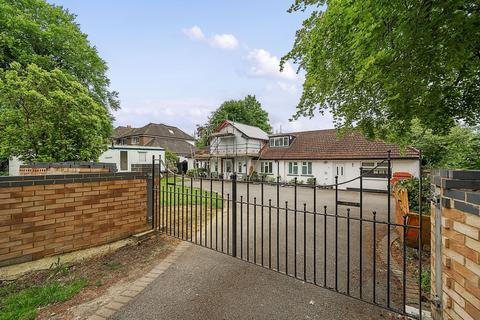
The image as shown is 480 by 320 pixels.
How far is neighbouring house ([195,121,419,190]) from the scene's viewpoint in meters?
16.6

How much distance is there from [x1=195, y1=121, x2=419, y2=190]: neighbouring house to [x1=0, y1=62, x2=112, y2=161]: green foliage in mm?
9199

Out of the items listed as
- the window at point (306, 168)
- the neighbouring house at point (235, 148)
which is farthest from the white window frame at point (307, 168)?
the neighbouring house at point (235, 148)

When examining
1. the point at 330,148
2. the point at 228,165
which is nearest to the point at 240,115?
the point at 228,165

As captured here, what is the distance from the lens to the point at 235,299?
10.0ft

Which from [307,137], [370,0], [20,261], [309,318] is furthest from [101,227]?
[307,137]

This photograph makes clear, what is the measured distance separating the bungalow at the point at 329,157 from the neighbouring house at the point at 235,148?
1.19 meters

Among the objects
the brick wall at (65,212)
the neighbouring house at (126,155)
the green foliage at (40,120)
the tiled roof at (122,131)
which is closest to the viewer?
the brick wall at (65,212)

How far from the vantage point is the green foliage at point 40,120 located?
7488 mm

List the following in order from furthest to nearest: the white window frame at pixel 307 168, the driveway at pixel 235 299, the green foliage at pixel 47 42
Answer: the white window frame at pixel 307 168 → the green foliage at pixel 47 42 → the driveway at pixel 235 299

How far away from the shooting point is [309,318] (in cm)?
270

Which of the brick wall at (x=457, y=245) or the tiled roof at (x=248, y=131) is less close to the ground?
the tiled roof at (x=248, y=131)

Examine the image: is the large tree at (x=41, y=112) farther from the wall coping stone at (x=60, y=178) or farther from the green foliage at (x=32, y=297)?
the green foliage at (x=32, y=297)

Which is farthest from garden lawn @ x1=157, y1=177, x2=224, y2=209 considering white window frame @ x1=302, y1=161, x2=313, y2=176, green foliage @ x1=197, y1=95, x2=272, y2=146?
green foliage @ x1=197, y1=95, x2=272, y2=146

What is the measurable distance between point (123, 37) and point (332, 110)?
7.68 m
